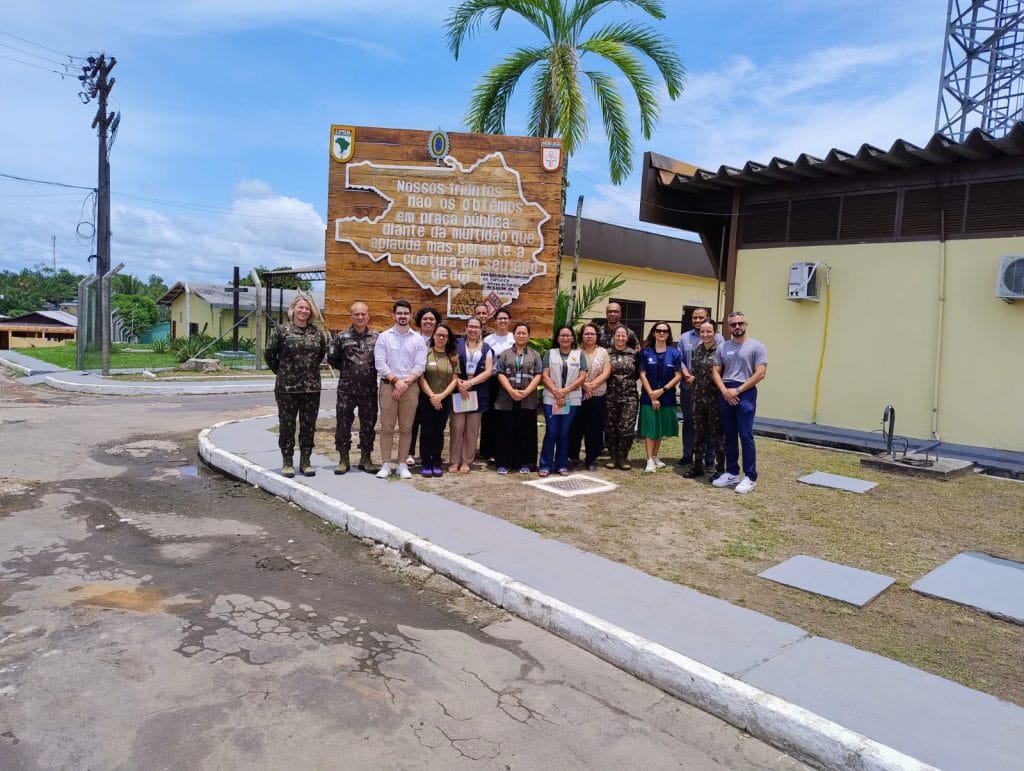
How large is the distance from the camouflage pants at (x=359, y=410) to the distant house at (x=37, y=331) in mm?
38023

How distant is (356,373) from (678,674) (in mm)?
4976

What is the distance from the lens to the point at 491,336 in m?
8.22

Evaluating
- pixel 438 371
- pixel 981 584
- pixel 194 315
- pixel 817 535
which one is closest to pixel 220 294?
pixel 194 315

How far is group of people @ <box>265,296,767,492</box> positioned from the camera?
7.46 m

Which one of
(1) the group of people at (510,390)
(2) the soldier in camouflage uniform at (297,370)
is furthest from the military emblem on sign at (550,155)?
(2) the soldier in camouflage uniform at (297,370)

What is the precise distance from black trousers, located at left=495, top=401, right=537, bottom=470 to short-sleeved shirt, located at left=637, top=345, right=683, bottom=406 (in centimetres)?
133

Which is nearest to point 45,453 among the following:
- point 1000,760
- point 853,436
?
point 1000,760

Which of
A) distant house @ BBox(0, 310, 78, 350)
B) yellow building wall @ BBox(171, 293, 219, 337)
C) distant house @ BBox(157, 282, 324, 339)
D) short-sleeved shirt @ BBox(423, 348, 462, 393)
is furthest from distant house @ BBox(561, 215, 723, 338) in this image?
distant house @ BBox(0, 310, 78, 350)

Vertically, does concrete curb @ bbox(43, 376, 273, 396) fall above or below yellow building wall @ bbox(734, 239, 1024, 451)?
below

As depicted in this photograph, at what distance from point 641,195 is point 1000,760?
10.1 meters

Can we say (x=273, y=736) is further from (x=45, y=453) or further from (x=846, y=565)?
(x=45, y=453)

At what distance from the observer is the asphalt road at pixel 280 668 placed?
10.1 feet

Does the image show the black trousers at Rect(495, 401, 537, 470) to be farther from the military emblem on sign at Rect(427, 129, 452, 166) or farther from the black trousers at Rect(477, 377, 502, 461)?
the military emblem on sign at Rect(427, 129, 452, 166)

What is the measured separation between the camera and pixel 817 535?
239 inches
